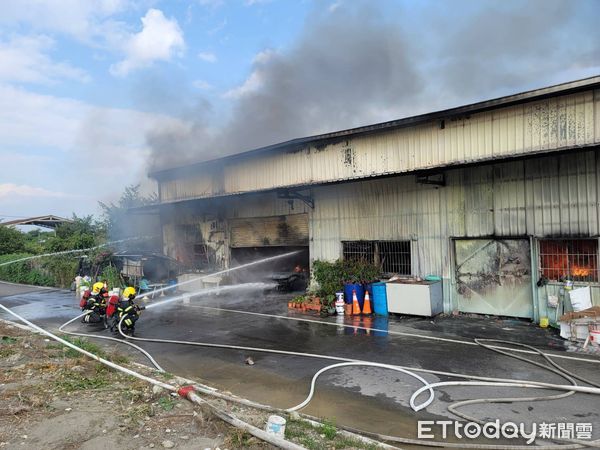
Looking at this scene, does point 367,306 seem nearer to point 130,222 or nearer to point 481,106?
point 481,106

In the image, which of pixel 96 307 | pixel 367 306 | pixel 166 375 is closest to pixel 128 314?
pixel 96 307

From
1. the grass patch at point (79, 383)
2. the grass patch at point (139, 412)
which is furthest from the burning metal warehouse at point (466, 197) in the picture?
the grass patch at point (139, 412)

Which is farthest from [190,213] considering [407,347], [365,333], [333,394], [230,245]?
[333,394]

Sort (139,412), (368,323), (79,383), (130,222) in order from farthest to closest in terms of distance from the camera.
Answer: (130,222), (368,323), (79,383), (139,412)

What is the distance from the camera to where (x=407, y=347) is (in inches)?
300

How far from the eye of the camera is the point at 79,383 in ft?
19.4

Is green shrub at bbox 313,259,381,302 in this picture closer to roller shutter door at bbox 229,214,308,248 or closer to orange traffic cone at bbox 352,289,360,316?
orange traffic cone at bbox 352,289,360,316

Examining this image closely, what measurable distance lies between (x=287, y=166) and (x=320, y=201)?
178cm

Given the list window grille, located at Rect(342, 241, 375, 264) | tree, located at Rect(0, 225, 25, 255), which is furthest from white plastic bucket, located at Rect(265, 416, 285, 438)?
tree, located at Rect(0, 225, 25, 255)

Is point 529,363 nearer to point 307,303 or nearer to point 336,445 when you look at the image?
point 336,445

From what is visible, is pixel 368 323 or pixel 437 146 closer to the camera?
pixel 368 323

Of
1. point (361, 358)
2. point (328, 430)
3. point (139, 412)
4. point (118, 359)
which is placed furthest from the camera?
point (118, 359)

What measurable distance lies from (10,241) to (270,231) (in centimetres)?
2977

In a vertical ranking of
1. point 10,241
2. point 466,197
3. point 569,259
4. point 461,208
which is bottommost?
point 569,259
